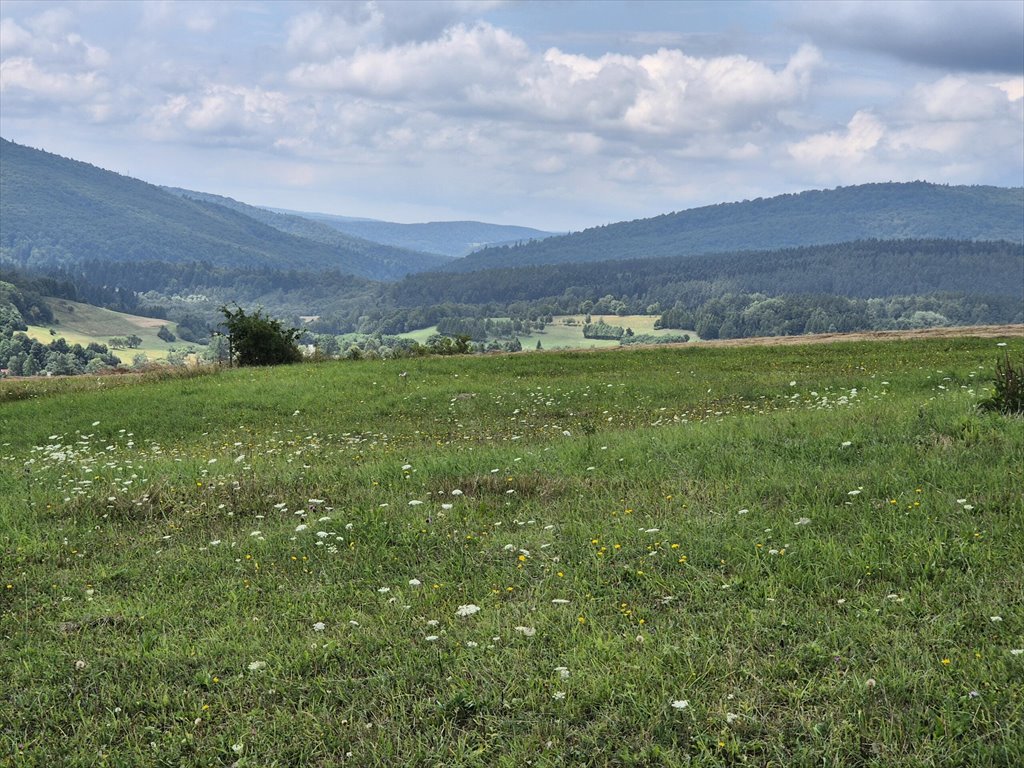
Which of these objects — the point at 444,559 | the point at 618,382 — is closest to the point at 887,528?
the point at 444,559

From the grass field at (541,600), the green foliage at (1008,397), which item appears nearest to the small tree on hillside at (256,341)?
the grass field at (541,600)

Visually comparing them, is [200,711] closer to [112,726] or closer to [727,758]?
[112,726]

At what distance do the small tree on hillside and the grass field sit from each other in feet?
63.7

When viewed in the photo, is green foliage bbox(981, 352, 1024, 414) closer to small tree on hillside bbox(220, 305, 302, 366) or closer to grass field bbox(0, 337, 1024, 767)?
grass field bbox(0, 337, 1024, 767)

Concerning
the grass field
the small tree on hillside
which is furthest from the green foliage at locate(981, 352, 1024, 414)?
the small tree on hillside

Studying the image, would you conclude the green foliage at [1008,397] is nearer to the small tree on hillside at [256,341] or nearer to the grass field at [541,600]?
the grass field at [541,600]

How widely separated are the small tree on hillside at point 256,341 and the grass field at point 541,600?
19.4 m

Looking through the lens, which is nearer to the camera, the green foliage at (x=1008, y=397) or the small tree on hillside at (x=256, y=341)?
the green foliage at (x=1008, y=397)

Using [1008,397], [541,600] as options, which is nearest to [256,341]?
[1008,397]

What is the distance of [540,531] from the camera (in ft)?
28.8

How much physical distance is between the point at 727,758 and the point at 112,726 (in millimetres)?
4301

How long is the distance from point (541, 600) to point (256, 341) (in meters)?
29.4

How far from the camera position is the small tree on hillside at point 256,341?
33531 mm

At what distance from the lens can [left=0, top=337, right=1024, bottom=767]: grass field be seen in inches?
201
